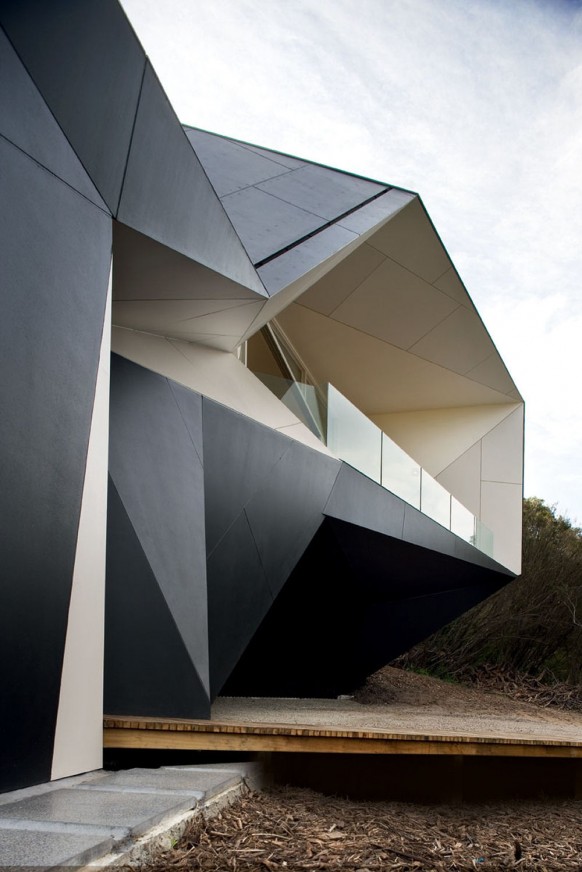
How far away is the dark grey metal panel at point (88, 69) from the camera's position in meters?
3.87

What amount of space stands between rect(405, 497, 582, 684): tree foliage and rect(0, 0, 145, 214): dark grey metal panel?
17.5 meters

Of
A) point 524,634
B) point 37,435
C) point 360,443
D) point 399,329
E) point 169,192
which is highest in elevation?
point 399,329

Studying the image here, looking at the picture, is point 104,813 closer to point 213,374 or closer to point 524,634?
point 213,374

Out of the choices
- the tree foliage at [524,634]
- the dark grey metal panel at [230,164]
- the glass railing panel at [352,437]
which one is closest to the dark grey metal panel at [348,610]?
the glass railing panel at [352,437]

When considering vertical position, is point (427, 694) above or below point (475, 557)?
below

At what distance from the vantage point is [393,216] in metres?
10.6

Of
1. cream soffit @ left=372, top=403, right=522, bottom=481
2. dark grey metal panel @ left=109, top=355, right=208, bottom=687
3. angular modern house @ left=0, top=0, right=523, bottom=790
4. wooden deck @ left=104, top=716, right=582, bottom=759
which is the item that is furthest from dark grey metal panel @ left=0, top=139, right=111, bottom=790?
cream soffit @ left=372, top=403, right=522, bottom=481

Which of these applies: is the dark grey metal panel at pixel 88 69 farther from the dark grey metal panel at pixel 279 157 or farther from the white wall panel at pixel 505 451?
the white wall panel at pixel 505 451

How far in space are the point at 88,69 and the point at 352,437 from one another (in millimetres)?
5828

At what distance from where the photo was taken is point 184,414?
6.64 metres

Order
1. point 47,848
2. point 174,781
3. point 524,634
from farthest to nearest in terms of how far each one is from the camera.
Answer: point 524,634 → point 174,781 → point 47,848

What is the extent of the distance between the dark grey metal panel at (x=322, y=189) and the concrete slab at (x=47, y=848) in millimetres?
7893

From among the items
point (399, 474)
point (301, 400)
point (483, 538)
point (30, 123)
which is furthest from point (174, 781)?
point (483, 538)

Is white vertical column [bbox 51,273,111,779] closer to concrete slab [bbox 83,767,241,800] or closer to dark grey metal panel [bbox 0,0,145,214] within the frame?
concrete slab [bbox 83,767,241,800]
